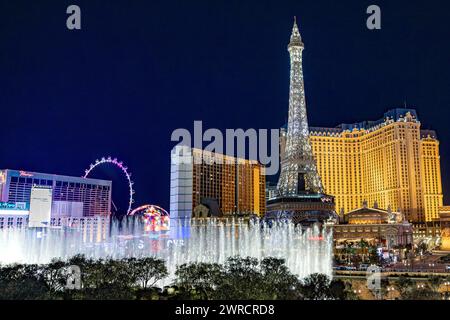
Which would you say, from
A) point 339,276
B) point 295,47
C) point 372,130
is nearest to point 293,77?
point 295,47

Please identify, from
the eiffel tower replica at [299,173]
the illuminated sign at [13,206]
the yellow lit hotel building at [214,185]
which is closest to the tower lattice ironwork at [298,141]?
the eiffel tower replica at [299,173]

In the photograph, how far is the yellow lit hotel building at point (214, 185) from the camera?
81.4 m

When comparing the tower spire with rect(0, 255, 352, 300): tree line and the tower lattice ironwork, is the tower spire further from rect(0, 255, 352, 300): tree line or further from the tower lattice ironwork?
rect(0, 255, 352, 300): tree line

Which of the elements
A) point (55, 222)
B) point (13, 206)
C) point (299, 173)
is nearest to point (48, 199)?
point (13, 206)

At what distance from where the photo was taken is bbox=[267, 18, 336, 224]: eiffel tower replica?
81062 millimetres

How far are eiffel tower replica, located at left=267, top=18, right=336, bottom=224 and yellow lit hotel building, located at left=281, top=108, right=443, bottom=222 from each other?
1834 cm

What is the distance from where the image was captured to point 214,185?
335 feet

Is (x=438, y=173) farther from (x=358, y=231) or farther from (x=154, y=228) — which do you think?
Result: (x=154, y=228)

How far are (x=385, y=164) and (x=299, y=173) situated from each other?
2852 cm

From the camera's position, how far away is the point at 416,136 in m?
97.3

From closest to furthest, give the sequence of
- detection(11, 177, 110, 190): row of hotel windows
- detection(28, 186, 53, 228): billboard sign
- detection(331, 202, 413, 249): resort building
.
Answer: detection(331, 202, 413, 249): resort building → detection(28, 186, 53, 228): billboard sign → detection(11, 177, 110, 190): row of hotel windows

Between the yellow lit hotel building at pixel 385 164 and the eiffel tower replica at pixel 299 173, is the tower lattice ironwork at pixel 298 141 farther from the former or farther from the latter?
the yellow lit hotel building at pixel 385 164

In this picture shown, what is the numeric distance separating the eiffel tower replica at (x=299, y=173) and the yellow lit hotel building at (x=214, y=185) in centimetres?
1343

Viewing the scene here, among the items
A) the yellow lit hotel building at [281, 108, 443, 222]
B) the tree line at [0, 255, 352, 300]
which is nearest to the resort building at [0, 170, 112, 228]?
the yellow lit hotel building at [281, 108, 443, 222]
